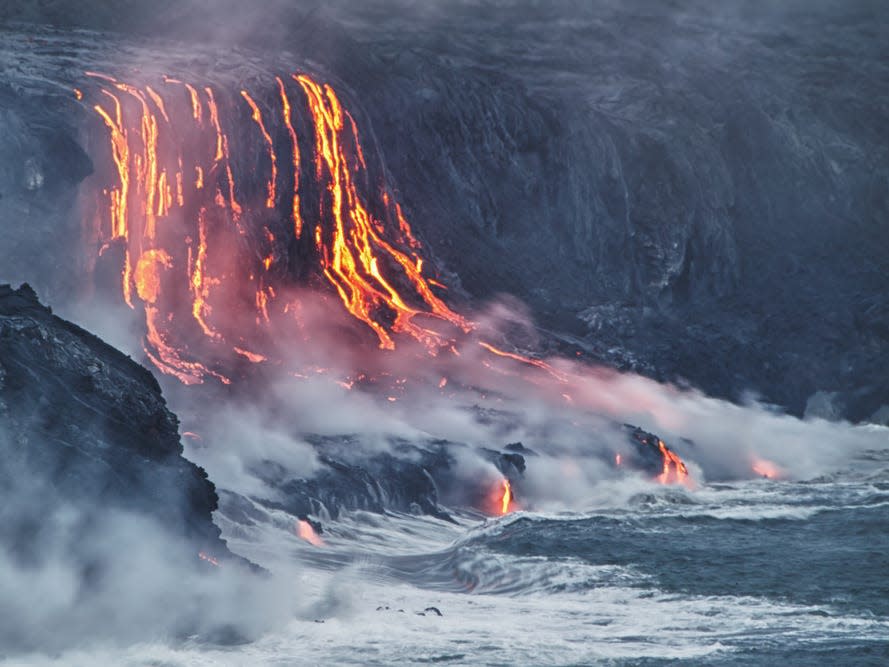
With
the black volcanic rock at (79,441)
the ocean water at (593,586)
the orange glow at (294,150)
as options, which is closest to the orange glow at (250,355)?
the orange glow at (294,150)

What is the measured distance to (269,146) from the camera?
198 feet

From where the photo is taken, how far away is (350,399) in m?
51.1

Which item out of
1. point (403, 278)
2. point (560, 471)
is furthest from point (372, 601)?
point (403, 278)

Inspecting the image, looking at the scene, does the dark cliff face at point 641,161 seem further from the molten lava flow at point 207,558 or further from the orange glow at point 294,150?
the molten lava flow at point 207,558

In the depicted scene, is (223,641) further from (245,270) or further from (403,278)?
(403,278)

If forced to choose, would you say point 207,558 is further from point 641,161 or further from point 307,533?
point 641,161

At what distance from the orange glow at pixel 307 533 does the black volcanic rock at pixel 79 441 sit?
11.8 meters

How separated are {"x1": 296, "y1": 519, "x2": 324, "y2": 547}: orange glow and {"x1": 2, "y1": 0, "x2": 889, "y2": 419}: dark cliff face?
2691 cm

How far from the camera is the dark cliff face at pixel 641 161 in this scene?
6506 centimetres

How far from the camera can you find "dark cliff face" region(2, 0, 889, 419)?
65062 millimetres

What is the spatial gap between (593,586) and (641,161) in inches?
1623

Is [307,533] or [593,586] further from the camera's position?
[307,533]

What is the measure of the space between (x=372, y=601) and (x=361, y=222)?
119 feet

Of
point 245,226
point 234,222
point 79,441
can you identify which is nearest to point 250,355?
point 234,222
